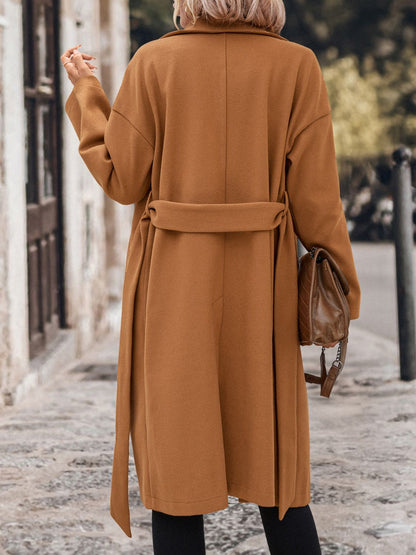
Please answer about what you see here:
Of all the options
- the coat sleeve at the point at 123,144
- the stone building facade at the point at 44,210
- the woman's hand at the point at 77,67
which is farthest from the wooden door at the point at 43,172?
the coat sleeve at the point at 123,144

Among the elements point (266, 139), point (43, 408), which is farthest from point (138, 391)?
point (43, 408)

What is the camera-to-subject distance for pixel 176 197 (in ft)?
7.07

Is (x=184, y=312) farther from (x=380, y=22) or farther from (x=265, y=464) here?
(x=380, y=22)

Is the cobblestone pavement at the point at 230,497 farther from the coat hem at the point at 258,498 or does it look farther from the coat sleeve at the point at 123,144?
the coat sleeve at the point at 123,144

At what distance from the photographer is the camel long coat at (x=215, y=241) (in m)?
2.10

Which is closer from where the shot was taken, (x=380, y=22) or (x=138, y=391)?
(x=138, y=391)

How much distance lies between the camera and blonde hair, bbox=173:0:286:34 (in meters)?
2.06

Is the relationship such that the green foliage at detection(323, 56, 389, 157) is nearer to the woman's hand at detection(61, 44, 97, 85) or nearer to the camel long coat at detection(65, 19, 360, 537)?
the woman's hand at detection(61, 44, 97, 85)

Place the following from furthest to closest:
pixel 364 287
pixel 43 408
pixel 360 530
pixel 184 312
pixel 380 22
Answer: pixel 380 22 → pixel 364 287 → pixel 43 408 → pixel 360 530 → pixel 184 312

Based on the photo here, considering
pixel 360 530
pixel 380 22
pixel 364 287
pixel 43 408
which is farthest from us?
pixel 380 22

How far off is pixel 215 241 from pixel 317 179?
280 millimetres

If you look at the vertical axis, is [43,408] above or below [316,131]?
below

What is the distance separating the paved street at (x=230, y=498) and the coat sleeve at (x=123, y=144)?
1231 mm

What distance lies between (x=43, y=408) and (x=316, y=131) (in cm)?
308
